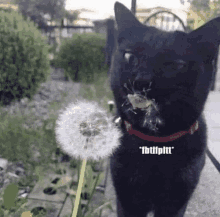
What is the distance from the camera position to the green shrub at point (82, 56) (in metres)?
5.13

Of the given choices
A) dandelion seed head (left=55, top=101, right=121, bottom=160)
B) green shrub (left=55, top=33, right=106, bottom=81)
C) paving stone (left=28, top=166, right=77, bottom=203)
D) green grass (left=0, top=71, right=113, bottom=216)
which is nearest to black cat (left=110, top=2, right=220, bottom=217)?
dandelion seed head (left=55, top=101, right=121, bottom=160)

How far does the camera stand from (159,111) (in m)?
0.96

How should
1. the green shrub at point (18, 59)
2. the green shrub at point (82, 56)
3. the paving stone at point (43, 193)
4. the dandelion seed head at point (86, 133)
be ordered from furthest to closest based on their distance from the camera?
the green shrub at point (82, 56)
the green shrub at point (18, 59)
the paving stone at point (43, 193)
the dandelion seed head at point (86, 133)

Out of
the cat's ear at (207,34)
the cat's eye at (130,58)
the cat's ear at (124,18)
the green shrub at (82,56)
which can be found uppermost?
the cat's ear at (124,18)

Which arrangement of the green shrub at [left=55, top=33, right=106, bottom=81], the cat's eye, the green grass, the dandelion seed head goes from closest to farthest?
the dandelion seed head
the cat's eye
the green grass
the green shrub at [left=55, top=33, right=106, bottom=81]

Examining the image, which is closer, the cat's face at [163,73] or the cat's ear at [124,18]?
the cat's face at [163,73]

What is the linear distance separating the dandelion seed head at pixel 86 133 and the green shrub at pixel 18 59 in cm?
266

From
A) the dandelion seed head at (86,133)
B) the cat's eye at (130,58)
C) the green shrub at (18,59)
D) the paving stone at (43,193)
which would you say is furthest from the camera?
the green shrub at (18,59)

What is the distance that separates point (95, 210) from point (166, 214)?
21.7 inches

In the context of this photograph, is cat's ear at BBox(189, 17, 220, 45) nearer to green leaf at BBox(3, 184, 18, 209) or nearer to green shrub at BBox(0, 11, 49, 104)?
green leaf at BBox(3, 184, 18, 209)

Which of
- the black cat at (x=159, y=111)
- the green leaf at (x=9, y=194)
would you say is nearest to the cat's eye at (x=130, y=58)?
the black cat at (x=159, y=111)

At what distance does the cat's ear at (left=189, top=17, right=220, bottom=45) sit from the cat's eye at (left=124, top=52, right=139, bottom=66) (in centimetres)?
27

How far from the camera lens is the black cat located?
36.7 inches

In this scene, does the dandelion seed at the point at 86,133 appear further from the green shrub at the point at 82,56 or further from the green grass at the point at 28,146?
the green shrub at the point at 82,56
